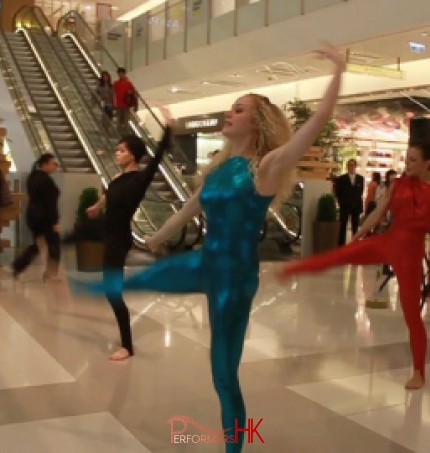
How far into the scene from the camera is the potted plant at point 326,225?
446 inches

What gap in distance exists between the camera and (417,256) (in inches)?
144

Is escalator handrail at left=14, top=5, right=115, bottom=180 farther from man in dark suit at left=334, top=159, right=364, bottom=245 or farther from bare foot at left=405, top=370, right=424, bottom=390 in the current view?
bare foot at left=405, top=370, right=424, bottom=390

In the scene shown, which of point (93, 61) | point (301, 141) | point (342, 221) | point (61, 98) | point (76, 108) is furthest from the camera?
point (93, 61)

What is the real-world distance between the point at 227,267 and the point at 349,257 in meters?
0.85

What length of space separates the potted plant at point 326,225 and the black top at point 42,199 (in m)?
5.39

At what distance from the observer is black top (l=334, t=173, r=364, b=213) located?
1154 centimetres

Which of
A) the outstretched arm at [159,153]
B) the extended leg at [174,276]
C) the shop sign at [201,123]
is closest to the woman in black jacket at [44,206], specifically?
the outstretched arm at [159,153]

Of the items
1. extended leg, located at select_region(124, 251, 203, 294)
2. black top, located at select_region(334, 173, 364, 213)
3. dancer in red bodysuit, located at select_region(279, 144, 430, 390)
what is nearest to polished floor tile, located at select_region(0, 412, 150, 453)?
extended leg, located at select_region(124, 251, 203, 294)

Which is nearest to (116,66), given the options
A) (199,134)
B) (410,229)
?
(199,134)

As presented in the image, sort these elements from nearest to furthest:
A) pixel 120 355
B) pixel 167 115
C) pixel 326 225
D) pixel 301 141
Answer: pixel 301 141 < pixel 167 115 < pixel 120 355 < pixel 326 225

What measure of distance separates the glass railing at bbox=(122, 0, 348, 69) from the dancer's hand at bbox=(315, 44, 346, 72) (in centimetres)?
1036

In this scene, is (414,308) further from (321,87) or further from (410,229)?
(321,87)

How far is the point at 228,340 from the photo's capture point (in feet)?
7.45

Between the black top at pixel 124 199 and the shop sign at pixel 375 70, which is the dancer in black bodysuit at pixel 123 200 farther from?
the shop sign at pixel 375 70
